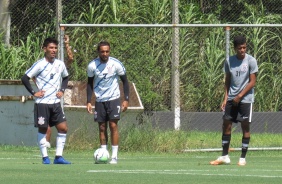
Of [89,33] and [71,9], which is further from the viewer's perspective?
[71,9]

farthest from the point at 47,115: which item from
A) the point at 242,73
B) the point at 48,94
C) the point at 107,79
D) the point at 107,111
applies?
the point at 242,73

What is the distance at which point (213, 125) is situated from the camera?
20.8m

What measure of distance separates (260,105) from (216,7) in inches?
176

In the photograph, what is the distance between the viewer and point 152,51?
20.6 metres

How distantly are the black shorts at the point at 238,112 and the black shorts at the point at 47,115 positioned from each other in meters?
2.48

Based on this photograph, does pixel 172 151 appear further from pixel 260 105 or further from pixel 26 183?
pixel 26 183

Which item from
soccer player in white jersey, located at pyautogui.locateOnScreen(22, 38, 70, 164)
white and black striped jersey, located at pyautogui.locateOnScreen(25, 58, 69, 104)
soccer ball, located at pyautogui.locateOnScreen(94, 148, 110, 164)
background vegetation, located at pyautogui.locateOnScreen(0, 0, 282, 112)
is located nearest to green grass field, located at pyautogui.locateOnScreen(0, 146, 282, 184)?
soccer ball, located at pyautogui.locateOnScreen(94, 148, 110, 164)

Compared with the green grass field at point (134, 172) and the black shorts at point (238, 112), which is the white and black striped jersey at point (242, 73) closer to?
the black shorts at point (238, 112)

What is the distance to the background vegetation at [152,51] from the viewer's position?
20156 millimetres

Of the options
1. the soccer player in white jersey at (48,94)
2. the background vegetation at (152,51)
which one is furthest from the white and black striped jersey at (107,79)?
the background vegetation at (152,51)

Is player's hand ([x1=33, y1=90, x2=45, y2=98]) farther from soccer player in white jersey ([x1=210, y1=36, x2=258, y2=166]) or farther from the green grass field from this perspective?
soccer player in white jersey ([x1=210, y1=36, x2=258, y2=166])

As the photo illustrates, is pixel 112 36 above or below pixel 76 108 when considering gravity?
above

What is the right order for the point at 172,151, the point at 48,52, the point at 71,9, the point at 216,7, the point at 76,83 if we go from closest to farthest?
the point at 48,52, the point at 172,151, the point at 76,83, the point at 71,9, the point at 216,7

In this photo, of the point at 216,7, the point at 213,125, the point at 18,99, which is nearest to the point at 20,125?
the point at 18,99
